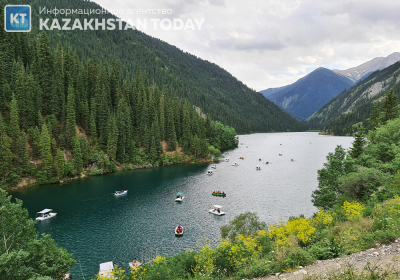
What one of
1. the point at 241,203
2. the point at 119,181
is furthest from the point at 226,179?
the point at 119,181

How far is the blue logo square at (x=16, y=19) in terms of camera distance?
295ft

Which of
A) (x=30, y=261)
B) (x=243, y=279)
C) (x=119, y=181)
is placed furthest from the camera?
(x=119, y=181)

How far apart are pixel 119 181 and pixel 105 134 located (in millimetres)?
30568

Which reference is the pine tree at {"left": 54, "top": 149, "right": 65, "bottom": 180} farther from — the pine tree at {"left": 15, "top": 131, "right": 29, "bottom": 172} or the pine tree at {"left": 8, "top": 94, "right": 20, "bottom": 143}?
the pine tree at {"left": 8, "top": 94, "right": 20, "bottom": 143}

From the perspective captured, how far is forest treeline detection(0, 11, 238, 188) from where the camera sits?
74.8 m

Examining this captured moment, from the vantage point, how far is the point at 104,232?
45.7 meters

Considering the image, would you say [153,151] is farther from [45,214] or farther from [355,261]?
[355,261]

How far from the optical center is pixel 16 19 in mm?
96875

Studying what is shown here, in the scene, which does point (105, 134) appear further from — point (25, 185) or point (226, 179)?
point (226, 179)

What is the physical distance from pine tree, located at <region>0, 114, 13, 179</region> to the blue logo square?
51.2 metres

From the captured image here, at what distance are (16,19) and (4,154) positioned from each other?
2840 inches

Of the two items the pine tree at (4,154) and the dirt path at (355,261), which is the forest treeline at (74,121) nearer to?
the pine tree at (4,154)

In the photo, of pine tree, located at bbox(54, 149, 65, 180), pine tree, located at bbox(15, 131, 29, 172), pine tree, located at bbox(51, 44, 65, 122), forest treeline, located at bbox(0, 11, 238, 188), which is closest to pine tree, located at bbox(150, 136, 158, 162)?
forest treeline, located at bbox(0, 11, 238, 188)

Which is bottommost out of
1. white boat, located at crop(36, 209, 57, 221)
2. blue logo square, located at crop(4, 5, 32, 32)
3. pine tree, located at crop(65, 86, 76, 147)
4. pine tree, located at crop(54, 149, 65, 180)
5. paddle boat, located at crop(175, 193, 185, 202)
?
paddle boat, located at crop(175, 193, 185, 202)
